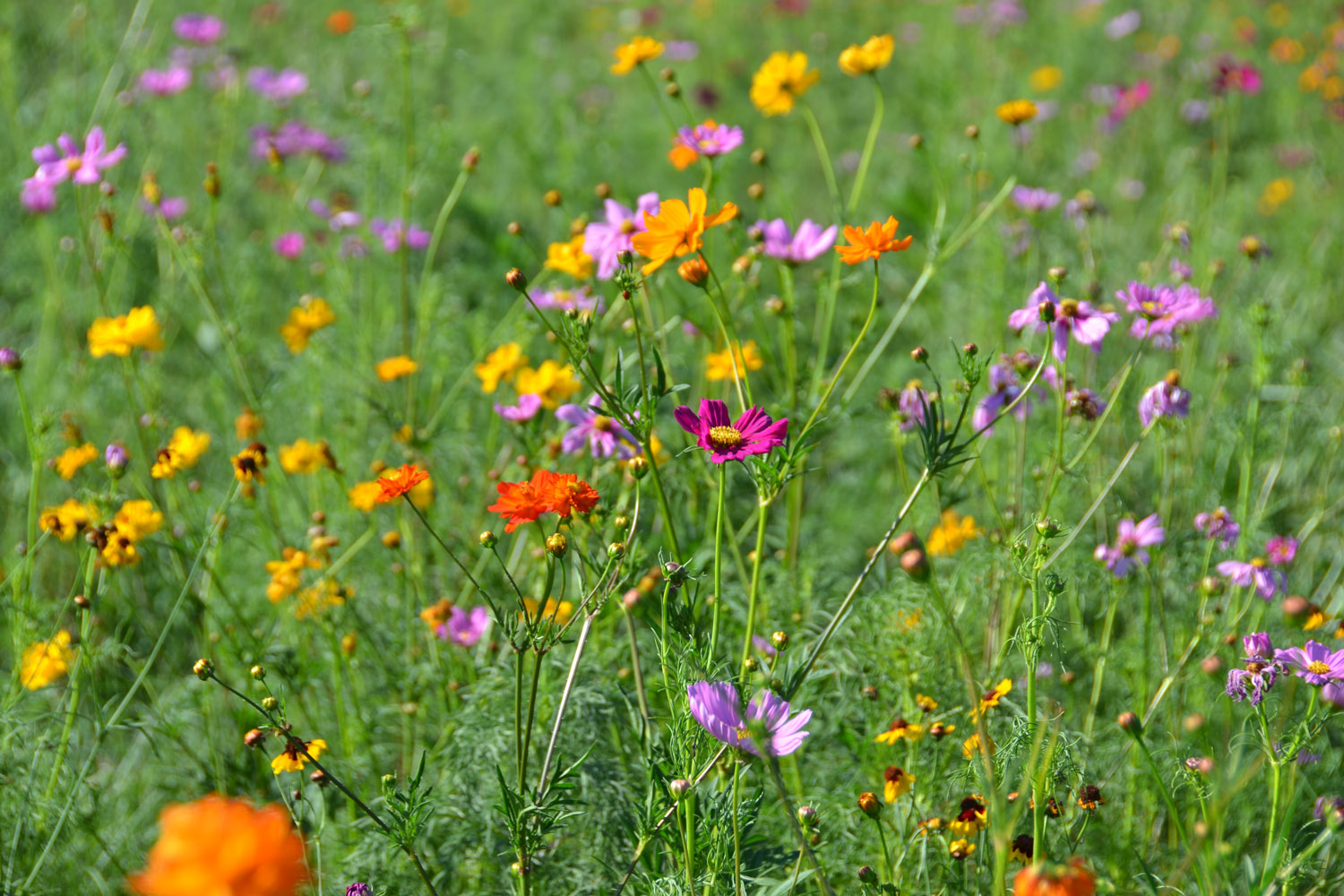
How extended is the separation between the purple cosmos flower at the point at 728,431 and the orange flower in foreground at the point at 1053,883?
482mm

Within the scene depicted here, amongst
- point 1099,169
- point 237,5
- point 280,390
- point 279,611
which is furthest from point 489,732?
point 237,5

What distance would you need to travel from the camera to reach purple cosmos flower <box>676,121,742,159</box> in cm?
164

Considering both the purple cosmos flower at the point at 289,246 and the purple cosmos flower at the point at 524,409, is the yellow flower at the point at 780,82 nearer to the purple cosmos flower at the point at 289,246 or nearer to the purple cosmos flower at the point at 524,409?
the purple cosmos flower at the point at 524,409

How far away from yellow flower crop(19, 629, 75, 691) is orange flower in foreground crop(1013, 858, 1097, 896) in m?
1.40

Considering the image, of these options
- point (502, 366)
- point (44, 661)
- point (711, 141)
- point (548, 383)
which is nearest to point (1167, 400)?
point (711, 141)

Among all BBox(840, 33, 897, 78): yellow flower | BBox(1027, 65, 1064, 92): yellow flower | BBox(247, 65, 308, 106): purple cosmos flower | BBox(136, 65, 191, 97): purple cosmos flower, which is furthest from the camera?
BBox(1027, 65, 1064, 92): yellow flower

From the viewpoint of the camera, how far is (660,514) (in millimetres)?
1874

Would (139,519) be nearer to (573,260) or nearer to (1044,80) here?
(573,260)

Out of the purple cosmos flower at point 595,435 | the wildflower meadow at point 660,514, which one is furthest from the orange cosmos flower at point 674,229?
the purple cosmos flower at point 595,435

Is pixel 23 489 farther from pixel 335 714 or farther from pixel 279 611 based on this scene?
pixel 335 714

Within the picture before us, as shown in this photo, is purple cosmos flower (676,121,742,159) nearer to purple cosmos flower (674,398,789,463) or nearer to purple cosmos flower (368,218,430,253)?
purple cosmos flower (674,398,789,463)

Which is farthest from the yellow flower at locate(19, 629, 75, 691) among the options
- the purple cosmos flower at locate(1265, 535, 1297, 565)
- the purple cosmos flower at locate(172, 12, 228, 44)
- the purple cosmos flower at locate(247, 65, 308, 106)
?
the purple cosmos flower at locate(172, 12, 228, 44)

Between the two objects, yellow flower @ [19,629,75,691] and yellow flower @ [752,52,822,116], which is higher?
yellow flower @ [752,52,822,116]

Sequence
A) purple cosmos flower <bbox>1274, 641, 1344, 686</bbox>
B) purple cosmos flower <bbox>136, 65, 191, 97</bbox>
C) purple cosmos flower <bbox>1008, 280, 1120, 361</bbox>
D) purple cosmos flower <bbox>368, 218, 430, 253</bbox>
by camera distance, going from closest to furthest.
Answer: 1. purple cosmos flower <bbox>1274, 641, 1344, 686</bbox>
2. purple cosmos flower <bbox>1008, 280, 1120, 361</bbox>
3. purple cosmos flower <bbox>368, 218, 430, 253</bbox>
4. purple cosmos flower <bbox>136, 65, 191, 97</bbox>
